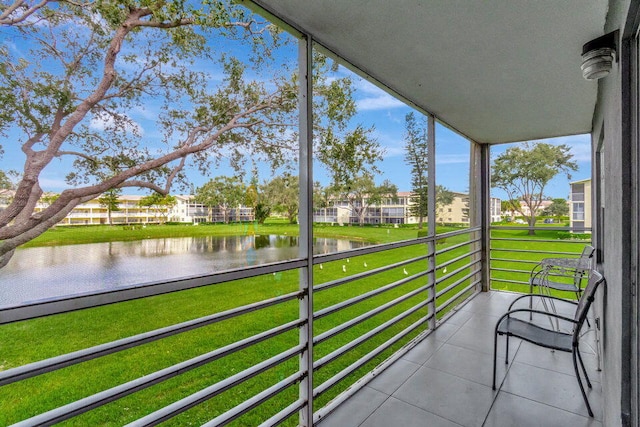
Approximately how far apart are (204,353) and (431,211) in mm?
2616

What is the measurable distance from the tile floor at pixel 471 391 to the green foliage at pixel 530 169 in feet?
8.90

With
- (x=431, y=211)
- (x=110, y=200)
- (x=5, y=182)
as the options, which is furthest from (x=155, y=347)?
(x=431, y=211)

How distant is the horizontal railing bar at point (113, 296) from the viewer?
3.06 feet

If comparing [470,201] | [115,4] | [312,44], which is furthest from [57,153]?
[470,201]

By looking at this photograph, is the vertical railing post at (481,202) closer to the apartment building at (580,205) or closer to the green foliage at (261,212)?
the apartment building at (580,205)

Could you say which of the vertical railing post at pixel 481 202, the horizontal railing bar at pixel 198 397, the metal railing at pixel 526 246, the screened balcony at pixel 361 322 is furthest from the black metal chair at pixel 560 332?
the vertical railing post at pixel 481 202

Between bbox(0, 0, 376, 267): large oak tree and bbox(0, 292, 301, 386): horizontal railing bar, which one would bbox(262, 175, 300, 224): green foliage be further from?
bbox(0, 292, 301, 386): horizontal railing bar

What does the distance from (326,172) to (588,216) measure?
14.2ft

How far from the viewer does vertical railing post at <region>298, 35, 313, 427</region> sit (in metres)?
1.83

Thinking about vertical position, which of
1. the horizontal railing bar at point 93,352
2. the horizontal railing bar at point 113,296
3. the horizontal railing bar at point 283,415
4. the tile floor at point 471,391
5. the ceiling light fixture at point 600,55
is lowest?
the tile floor at point 471,391

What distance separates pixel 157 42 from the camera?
4.54 feet

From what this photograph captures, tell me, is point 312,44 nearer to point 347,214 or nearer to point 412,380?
point 347,214

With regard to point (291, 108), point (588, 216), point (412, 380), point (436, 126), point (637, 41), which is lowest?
point (412, 380)

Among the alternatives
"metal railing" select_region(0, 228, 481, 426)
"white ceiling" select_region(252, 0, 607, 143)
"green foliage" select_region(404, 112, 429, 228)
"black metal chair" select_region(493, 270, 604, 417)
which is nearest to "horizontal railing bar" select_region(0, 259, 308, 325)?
"metal railing" select_region(0, 228, 481, 426)
